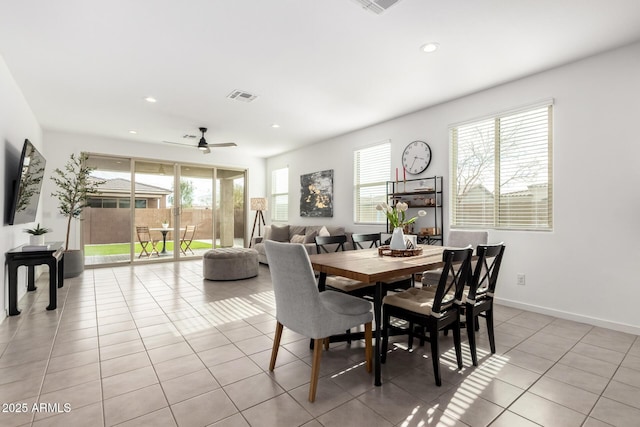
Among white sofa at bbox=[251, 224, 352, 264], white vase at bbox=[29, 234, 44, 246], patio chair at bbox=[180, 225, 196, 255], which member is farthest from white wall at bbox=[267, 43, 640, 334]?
patio chair at bbox=[180, 225, 196, 255]

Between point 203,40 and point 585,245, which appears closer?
point 203,40

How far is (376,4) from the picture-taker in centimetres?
236

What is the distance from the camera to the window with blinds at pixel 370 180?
17.9 feet

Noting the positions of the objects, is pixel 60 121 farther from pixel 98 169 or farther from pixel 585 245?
pixel 585 245

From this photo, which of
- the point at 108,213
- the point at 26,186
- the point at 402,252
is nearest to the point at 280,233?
the point at 108,213

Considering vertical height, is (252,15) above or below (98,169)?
above

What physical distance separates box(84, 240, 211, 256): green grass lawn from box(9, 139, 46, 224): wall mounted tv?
235cm

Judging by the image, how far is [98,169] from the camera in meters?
6.63

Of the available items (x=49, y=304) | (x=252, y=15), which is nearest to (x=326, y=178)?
(x=252, y=15)

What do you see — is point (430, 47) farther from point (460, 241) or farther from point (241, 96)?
point (241, 96)

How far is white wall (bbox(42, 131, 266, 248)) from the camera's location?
6016 mm

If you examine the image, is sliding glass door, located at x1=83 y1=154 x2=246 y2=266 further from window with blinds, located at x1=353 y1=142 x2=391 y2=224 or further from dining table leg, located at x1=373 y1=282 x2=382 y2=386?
dining table leg, located at x1=373 y1=282 x2=382 y2=386

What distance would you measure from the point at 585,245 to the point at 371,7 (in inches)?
124

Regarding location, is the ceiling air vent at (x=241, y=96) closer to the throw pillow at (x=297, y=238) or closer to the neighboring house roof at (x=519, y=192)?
the throw pillow at (x=297, y=238)
